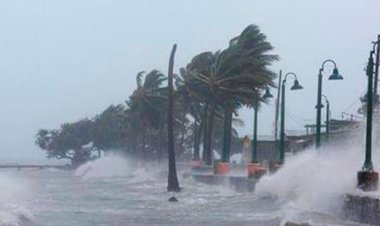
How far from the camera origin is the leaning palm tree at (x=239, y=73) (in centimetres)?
5741

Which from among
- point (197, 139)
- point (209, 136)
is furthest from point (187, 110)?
point (209, 136)

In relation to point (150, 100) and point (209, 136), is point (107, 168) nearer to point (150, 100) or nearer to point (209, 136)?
point (150, 100)

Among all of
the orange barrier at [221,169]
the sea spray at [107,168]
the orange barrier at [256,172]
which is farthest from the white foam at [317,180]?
the sea spray at [107,168]

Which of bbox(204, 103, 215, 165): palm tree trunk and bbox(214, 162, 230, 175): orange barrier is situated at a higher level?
bbox(204, 103, 215, 165): palm tree trunk

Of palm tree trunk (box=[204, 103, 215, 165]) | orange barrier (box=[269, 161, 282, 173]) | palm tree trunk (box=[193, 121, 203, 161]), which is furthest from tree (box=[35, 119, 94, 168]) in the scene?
orange barrier (box=[269, 161, 282, 173])

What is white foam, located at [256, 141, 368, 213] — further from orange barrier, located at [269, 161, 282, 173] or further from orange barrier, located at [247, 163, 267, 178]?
orange barrier, located at [247, 163, 267, 178]

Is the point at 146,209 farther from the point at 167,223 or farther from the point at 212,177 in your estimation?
the point at 212,177

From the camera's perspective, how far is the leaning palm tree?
57406 millimetres

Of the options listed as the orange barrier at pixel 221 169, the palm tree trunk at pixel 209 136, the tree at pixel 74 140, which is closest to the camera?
the orange barrier at pixel 221 169

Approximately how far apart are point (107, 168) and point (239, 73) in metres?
44.1

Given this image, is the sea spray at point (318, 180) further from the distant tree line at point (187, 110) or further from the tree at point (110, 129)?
the tree at point (110, 129)

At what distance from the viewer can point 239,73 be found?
2293 inches

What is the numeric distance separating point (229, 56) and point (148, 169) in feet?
78.6

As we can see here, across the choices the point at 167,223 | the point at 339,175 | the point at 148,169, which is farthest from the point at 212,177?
the point at 148,169
